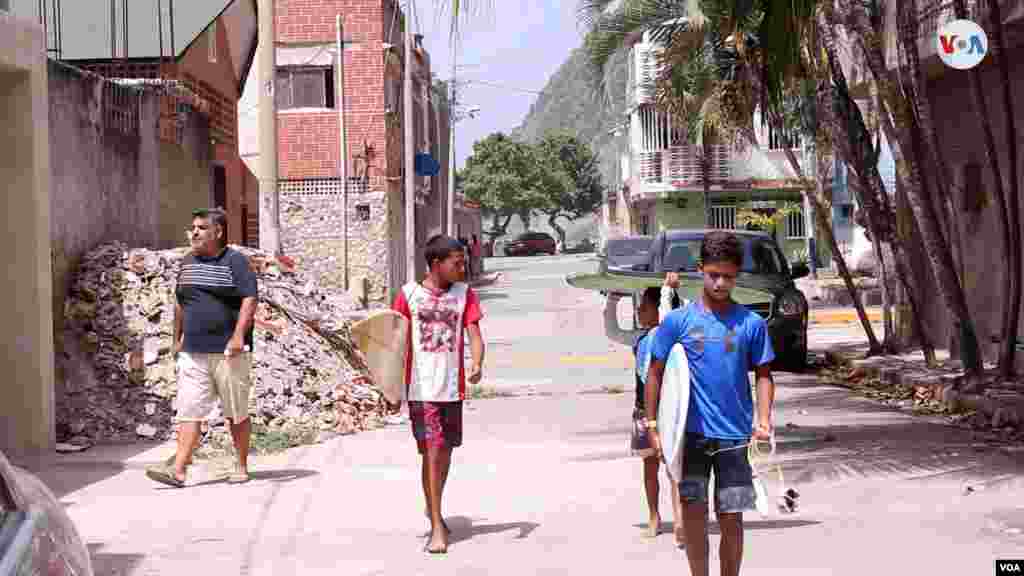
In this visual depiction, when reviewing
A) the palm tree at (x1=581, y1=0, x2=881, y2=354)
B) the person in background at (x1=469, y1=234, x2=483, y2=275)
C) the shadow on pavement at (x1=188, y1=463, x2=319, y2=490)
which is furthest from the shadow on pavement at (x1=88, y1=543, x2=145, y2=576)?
the person in background at (x1=469, y1=234, x2=483, y2=275)

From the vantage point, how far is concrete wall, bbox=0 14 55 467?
11.3m

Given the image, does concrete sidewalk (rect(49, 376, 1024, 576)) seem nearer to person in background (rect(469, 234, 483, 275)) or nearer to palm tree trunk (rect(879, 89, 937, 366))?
palm tree trunk (rect(879, 89, 937, 366))

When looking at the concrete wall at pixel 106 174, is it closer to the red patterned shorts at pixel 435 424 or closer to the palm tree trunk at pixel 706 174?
the red patterned shorts at pixel 435 424

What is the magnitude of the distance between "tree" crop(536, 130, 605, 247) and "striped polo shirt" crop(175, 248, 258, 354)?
9404 cm

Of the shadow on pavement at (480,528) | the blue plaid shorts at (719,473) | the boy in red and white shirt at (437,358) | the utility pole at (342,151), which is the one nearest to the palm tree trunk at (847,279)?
the shadow on pavement at (480,528)

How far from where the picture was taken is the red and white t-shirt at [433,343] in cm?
795

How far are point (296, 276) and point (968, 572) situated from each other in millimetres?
9623

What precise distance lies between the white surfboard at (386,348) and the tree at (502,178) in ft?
304

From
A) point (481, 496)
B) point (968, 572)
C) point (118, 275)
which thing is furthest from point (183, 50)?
point (968, 572)

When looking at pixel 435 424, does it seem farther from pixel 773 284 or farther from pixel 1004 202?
pixel 773 284

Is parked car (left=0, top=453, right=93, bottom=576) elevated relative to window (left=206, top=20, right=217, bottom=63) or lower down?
lower down

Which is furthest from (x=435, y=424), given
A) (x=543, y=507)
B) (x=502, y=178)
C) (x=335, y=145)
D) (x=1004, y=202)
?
(x=502, y=178)

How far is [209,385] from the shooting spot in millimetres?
10023

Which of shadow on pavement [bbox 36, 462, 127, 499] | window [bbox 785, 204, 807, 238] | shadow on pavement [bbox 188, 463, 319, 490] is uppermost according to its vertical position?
window [bbox 785, 204, 807, 238]
